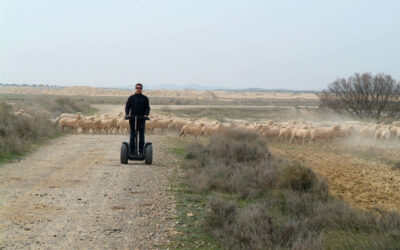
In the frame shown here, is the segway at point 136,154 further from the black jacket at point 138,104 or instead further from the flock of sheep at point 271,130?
the flock of sheep at point 271,130

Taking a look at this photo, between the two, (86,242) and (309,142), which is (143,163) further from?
(309,142)

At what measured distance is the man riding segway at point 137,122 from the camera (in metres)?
11.9

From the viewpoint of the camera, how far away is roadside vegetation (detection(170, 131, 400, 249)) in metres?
5.87

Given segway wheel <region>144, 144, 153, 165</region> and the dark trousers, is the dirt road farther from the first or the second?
the dark trousers

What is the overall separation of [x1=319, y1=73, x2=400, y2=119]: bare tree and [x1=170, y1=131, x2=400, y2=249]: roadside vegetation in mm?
29941

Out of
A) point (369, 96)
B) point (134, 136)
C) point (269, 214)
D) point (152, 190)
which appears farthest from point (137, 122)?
point (369, 96)

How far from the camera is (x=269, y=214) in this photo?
21.9 feet

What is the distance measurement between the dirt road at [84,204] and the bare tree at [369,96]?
3065cm

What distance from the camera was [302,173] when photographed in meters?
10.2

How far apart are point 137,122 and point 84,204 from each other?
462cm

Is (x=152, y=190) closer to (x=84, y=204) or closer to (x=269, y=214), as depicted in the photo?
(x=84, y=204)

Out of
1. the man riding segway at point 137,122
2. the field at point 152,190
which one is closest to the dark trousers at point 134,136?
the man riding segway at point 137,122

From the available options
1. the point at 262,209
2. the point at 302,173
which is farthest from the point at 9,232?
the point at 302,173

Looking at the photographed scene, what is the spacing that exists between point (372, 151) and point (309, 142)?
13.0ft
